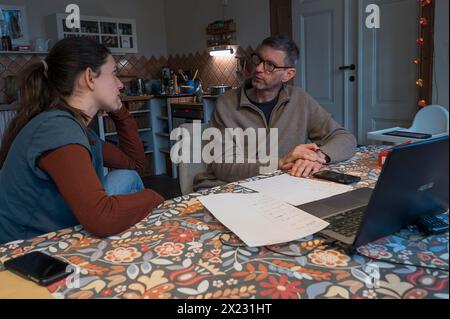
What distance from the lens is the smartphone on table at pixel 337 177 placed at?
1.22 metres

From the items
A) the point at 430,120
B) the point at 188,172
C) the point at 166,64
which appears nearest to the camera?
the point at 188,172

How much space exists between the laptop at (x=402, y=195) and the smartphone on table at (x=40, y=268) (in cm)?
52

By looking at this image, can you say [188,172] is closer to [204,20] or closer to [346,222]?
[346,222]

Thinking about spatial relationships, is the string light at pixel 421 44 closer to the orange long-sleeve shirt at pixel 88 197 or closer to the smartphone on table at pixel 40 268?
the orange long-sleeve shirt at pixel 88 197

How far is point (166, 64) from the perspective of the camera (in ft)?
18.8

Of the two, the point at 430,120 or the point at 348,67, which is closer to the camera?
the point at 430,120

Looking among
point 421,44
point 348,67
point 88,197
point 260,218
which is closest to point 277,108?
point 260,218

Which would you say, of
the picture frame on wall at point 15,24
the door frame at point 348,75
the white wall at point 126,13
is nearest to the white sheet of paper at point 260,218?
the door frame at point 348,75

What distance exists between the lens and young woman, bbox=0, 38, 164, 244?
3.03 ft

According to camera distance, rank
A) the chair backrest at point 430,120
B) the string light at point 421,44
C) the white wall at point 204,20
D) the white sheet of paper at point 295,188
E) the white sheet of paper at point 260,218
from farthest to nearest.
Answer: the white wall at point 204,20
the string light at point 421,44
the chair backrest at point 430,120
the white sheet of paper at point 295,188
the white sheet of paper at point 260,218

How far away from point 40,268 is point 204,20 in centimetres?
470

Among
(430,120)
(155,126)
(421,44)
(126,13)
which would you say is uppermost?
(126,13)

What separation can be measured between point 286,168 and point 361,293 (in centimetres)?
87

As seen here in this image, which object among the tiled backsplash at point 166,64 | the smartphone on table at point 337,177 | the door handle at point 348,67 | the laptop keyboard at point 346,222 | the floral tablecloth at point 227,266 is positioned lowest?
the floral tablecloth at point 227,266
